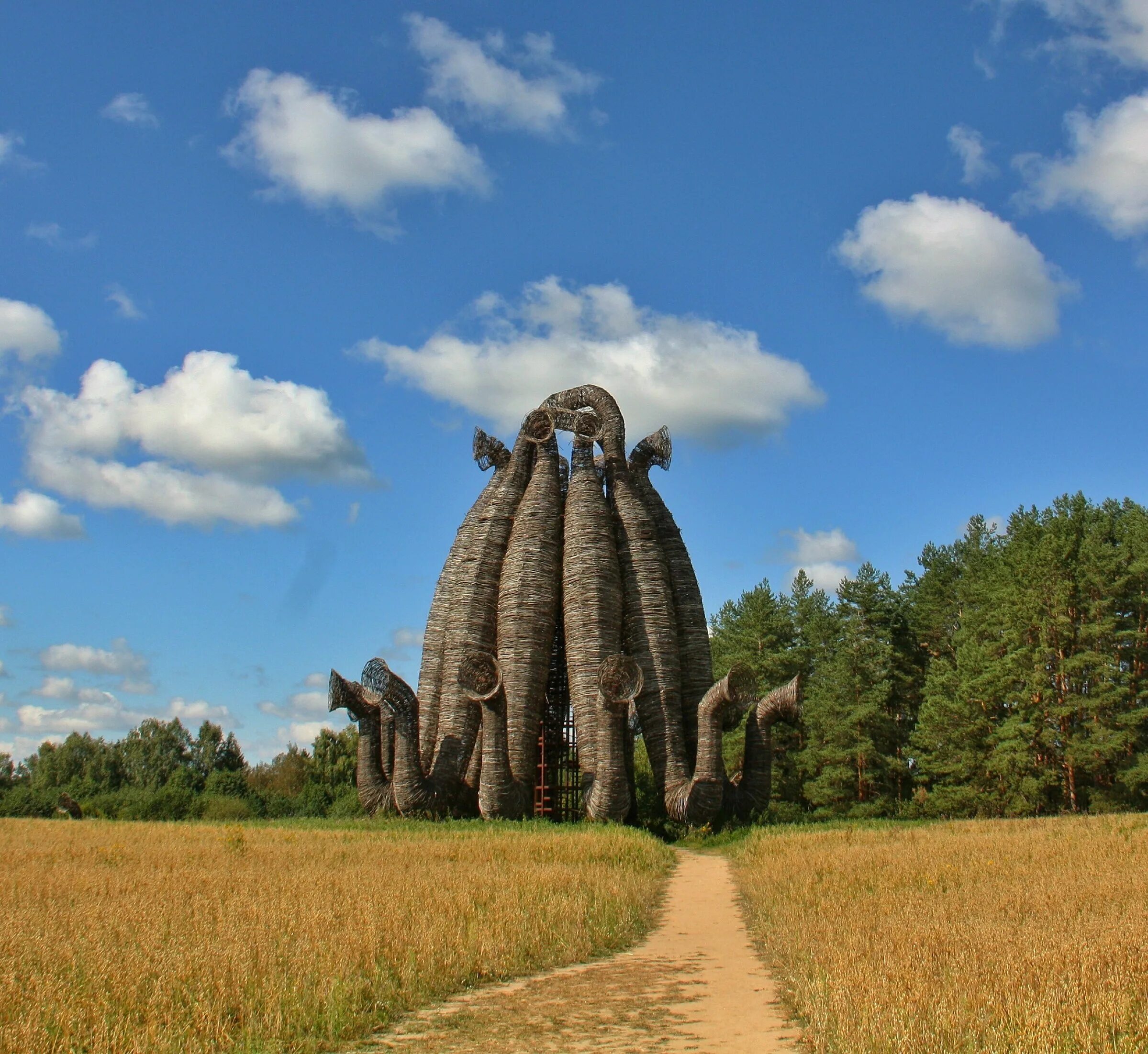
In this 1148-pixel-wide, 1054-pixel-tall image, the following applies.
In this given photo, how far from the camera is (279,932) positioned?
318 inches

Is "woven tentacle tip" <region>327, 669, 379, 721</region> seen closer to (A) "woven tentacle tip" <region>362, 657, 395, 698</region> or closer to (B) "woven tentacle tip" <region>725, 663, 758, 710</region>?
(A) "woven tentacle tip" <region>362, 657, 395, 698</region>

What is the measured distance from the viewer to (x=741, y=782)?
901 inches

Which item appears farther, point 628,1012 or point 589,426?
point 589,426

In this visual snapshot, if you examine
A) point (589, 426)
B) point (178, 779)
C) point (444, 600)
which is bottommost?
point (178, 779)

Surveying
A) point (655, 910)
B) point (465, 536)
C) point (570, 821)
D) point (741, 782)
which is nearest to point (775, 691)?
point (741, 782)

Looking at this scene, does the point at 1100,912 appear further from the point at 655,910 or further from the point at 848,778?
the point at 848,778

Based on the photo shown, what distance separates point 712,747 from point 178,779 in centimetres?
2549

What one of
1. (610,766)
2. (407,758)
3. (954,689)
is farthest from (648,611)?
(954,689)

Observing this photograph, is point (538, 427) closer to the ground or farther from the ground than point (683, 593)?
farther from the ground

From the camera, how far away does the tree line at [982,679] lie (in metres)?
28.2

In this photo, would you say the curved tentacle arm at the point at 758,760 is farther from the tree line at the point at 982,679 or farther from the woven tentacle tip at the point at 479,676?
the tree line at the point at 982,679

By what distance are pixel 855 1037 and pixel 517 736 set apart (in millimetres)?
16928

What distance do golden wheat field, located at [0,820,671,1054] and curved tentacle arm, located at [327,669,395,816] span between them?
22.5ft

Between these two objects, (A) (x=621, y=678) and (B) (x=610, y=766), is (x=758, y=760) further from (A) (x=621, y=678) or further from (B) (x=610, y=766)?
(A) (x=621, y=678)
